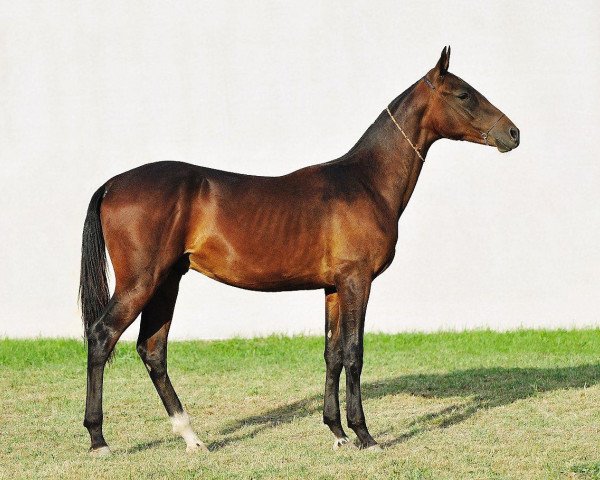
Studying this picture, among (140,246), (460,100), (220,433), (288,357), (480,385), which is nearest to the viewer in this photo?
(140,246)

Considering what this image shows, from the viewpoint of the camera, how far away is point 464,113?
254 inches

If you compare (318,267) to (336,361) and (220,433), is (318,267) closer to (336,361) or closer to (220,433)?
(336,361)

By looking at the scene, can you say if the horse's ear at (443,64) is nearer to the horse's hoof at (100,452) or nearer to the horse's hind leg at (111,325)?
the horse's hind leg at (111,325)

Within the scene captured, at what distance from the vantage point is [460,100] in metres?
6.45

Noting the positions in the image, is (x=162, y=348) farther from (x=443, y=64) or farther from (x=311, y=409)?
(x=443, y=64)

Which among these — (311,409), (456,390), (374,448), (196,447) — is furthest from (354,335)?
(456,390)

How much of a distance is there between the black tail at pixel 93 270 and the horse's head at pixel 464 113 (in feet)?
7.47

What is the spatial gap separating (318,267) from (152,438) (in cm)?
177

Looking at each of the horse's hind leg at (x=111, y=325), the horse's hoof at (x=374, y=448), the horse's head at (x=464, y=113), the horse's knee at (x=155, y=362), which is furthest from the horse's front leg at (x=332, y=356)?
A: the horse's head at (x=464, y=113)

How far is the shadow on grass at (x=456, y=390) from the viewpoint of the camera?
7184 millimetres

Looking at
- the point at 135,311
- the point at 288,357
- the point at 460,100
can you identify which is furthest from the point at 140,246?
the point at 288,357

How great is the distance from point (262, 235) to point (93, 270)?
1083mm

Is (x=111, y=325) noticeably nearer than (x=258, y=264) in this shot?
Yes

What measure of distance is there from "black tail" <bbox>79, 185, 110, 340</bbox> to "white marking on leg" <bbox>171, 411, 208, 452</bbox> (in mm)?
846
